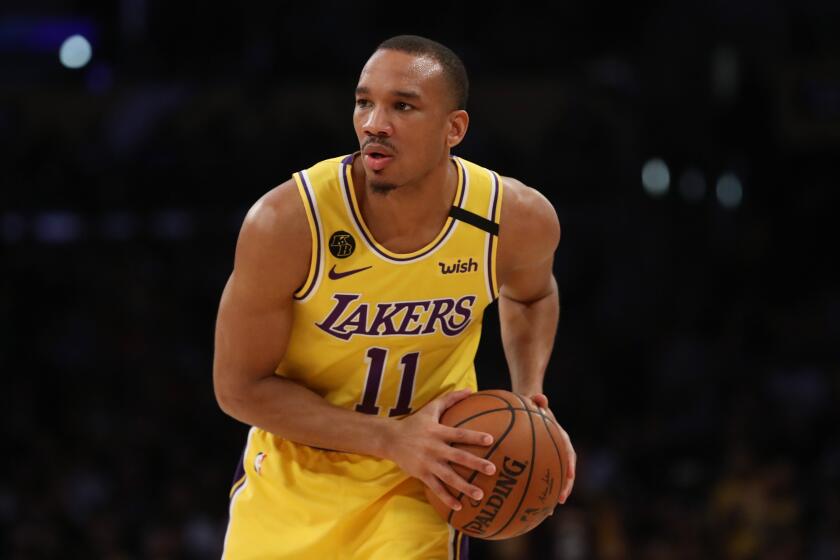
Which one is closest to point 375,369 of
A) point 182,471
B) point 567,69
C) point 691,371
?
point 182,471

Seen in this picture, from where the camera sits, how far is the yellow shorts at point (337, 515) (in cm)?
376

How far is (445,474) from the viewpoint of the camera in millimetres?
3498

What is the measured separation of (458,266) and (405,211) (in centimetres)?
25

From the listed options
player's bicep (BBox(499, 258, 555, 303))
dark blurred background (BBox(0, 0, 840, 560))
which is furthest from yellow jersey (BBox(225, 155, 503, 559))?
dark blurred background (BBox(0, 0, 840, 560))

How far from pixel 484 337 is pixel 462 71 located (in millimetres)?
6750

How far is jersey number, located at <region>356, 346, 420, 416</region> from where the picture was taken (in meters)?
3.83

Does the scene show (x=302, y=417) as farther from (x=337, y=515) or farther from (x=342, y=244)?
(x=342, y=244)

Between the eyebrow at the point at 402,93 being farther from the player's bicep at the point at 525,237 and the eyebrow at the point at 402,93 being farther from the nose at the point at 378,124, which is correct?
the player's bicep at the point at 525,237

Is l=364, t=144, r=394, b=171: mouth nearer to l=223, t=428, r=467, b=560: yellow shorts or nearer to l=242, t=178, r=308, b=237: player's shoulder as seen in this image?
l=242, t=178, r=308, b=237: player's shoulder

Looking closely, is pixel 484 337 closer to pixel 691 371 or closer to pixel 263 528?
pixel 691 371

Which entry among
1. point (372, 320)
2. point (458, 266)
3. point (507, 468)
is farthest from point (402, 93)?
point (507, 468)

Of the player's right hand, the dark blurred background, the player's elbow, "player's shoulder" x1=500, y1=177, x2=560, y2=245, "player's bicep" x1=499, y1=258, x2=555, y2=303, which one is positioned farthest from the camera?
the dark blurred background

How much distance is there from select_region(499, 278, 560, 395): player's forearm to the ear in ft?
2.77

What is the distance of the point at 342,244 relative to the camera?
12.0 ft
